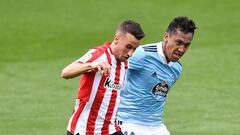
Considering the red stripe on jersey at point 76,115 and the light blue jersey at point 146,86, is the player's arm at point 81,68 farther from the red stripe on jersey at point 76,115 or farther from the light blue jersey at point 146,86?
the light blue jersey at point 146,86

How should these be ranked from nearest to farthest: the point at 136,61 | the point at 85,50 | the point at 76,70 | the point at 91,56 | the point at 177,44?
the point at 76,70, the point at 91,56, the point at 177,44, the point at 136,61, the point at 85,50

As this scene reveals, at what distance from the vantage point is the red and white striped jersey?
9.63m

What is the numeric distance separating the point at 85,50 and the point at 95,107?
1263 centimetres

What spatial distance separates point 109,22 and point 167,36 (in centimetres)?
1427

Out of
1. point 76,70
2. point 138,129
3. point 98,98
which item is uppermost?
point 76,70

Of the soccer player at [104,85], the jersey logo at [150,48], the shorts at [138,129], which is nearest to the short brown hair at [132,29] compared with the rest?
the soccer player at [104,85]

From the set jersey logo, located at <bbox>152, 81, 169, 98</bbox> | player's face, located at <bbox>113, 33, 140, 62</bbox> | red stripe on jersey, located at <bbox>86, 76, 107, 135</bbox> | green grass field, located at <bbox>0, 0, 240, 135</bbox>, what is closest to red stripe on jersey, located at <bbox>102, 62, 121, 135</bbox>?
red stripe on jersey, located at <bbox>86, 76, 107, 135</bbox>

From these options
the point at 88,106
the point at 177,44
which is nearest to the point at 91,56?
the point at 88,106

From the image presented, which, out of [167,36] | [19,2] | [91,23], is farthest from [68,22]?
[167,36]

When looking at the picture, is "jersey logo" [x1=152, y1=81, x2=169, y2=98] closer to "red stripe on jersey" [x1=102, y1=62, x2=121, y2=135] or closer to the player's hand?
"red stripe on jersey" [x1=102, y1=62, x2=121, y2=135]

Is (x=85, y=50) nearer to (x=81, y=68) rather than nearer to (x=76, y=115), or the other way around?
(x=76, y=115)

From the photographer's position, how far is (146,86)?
10.8 metres

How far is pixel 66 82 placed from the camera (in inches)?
754

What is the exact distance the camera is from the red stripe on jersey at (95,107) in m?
9.68
